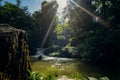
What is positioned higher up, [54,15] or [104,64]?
[54,15]

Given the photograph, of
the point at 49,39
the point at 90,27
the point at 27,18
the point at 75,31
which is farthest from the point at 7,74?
the point at 49,39

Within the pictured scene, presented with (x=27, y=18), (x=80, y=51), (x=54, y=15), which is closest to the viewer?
(x=80, y=51)

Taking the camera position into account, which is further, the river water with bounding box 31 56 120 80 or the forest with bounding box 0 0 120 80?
the forest with bounding box 0 0 120 80

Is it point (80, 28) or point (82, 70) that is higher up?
point (80, 28)

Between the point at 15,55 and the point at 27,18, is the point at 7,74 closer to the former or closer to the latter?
the point at 15,55

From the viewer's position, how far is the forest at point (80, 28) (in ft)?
74.4

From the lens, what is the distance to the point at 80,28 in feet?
124

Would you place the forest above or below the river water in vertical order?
above

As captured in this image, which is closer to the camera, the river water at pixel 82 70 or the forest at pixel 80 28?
the river water at pixel 82 70

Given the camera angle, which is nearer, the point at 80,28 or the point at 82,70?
the point at 82,70

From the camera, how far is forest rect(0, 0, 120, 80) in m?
22.7

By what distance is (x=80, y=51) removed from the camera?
95.9 feet

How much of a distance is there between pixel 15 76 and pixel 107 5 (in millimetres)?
22465

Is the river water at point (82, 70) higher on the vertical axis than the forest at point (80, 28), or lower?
lower
